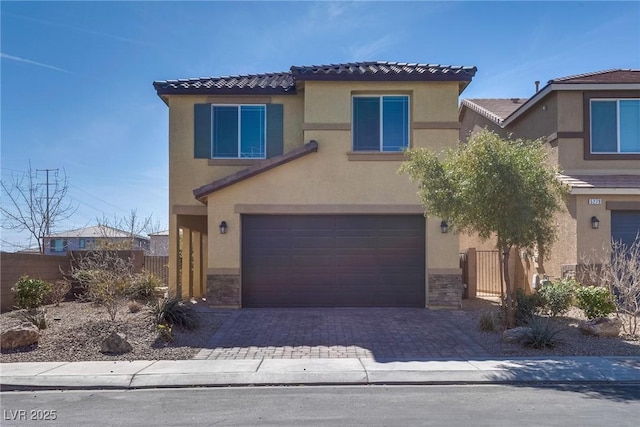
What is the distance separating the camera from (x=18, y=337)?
11047 millimetres

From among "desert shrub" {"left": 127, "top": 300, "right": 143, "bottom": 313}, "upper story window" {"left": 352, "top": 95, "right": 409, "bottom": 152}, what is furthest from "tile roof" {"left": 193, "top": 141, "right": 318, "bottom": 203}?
"desert shrub" {"left": 127, "top": 300, "right": 143, "bottom": 313}

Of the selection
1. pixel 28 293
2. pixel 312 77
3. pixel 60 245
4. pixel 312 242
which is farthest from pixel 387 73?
pixel 60 245

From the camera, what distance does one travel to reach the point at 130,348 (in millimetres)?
10922

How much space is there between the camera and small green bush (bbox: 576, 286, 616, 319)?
12883 millimetres

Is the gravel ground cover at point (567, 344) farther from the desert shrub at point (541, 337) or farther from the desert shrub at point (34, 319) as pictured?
the desert shrub at point (34, 319)

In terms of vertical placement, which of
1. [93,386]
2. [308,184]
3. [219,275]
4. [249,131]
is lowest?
[93,386]

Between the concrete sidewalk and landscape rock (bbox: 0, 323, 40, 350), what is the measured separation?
3.30 ft

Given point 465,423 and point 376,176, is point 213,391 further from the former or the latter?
point 376,176

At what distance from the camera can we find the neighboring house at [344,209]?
621 inches

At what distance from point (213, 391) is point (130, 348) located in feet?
10.1

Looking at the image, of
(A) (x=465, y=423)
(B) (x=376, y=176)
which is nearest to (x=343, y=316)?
(B) (x=376, y=176)

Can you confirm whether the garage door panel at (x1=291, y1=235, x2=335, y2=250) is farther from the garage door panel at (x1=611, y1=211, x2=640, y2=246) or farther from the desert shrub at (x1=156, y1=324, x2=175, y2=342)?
the garage door panel at (x1=611, y1=211, x2=640, y2=246)

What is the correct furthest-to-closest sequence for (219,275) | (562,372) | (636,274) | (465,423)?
(219,275)
(636,274)
(562,372)
(465,423)

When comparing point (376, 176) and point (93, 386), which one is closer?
point (93, 386)
